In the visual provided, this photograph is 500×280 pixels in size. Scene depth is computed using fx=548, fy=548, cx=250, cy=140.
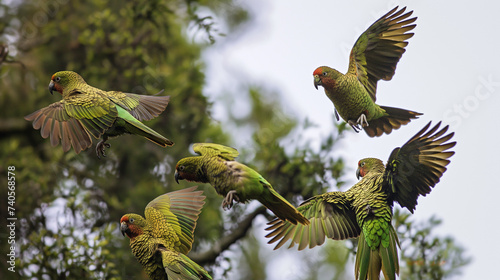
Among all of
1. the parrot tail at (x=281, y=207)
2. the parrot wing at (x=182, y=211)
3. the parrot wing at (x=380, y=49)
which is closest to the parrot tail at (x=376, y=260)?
the parrot tail at (x=281, y=207)

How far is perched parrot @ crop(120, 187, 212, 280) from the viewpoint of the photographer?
3.61m

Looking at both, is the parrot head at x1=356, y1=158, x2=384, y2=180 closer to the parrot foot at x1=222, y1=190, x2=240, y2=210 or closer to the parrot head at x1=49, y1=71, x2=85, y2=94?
the parrot foot at x1=222, y1=190, x2=240, y2=210

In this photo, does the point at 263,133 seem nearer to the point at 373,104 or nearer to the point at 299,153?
the point at 299,153

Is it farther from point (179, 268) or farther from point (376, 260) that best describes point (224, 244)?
point (376, 260)

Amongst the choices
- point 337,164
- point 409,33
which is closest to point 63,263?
point 337,164

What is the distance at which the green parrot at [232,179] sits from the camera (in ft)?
11.0

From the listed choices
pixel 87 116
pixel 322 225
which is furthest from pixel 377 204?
pixel 87 116

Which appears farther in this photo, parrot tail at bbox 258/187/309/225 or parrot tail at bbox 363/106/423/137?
parrot tail at bbox 363/106/423/137

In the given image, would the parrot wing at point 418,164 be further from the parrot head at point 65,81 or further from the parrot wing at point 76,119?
the parrot head at point 65,81

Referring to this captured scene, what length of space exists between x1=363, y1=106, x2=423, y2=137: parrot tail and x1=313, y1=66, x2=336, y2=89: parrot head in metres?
0.38

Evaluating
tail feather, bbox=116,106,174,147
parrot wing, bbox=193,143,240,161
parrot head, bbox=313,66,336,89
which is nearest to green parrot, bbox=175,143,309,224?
parrot wing, bbox=193,143,240,161

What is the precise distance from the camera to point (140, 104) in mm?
4020

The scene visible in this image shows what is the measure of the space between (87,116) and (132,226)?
2.78ft

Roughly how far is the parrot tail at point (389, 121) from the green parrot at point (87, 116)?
1.40m
